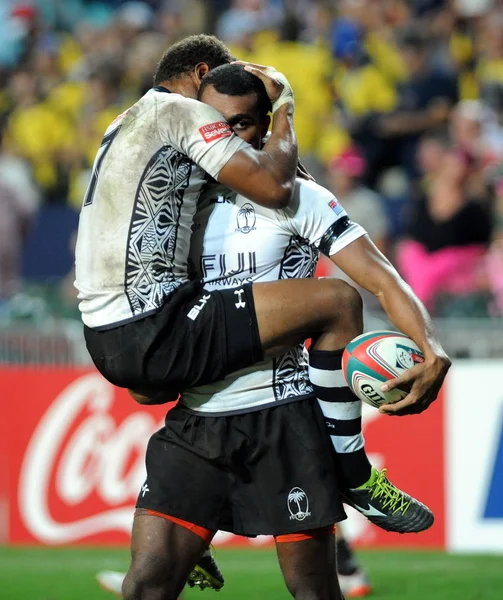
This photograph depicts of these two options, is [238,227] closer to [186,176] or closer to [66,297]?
[186,176]

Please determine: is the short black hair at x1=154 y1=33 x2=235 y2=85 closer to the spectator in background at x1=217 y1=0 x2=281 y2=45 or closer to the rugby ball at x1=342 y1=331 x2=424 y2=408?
the rugby ball at x1=342 y1=331 x2=424 y2=408

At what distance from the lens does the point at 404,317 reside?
13.3 feet

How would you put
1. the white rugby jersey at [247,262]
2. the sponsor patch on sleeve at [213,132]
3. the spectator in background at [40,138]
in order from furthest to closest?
the spectator in background at [40,138]
the white rugby jersey at [247,262]
the sponsor patch on sleeve at [213,132]

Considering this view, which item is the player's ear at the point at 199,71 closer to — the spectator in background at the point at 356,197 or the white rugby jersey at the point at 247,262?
the white rugby jersey at the point at 247,262

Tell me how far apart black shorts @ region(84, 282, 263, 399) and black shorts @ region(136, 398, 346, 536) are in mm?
283

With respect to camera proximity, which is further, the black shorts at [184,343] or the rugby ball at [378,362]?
the black shorts at [184,343]

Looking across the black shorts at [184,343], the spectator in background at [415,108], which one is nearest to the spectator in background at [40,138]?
the spectator in background at [415,108]

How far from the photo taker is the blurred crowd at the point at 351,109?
364 inches

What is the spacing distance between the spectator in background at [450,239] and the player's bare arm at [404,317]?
4919 millimetres

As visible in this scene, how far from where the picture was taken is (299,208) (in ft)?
14.0

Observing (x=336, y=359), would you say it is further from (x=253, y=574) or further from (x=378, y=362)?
(x=253, y=574)

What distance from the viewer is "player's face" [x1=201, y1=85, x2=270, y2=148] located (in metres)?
4.27

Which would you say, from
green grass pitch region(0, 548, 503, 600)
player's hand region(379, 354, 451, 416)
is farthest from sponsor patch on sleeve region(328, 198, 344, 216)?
green grass pitch region(0, 548, 503, 600)

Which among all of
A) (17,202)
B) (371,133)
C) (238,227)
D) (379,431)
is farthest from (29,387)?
(238,227)
